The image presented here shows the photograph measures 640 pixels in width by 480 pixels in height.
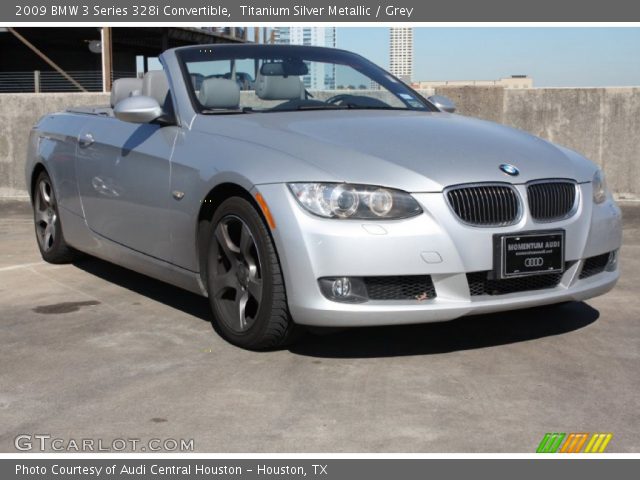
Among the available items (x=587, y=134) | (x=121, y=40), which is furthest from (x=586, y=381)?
(x=121, y=40)

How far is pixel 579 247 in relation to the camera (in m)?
4.66

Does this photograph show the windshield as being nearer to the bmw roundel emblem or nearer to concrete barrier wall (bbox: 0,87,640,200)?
the bmw roundel emblem

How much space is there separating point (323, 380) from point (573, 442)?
3.86 feet

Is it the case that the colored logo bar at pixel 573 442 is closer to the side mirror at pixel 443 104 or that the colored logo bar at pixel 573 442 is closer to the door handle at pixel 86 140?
the side mirror at pixel 443 104

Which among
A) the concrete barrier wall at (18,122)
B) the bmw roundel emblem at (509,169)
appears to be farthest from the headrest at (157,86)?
the concrete barrier wall at (18,122)

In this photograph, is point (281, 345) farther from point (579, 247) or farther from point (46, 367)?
point (579, 247)

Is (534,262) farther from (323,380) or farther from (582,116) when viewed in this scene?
(582,116)

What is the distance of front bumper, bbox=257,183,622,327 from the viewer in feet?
13.8

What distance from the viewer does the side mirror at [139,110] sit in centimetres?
533

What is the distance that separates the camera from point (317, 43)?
652 cm

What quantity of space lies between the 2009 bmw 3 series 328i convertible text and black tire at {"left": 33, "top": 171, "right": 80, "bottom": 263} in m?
1.06

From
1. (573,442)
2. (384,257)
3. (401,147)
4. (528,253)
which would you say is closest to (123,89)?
(401,147)

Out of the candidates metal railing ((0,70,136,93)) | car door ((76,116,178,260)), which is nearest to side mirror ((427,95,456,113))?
car door ((76,116,178,260))

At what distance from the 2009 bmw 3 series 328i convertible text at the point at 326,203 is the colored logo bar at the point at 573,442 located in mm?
984
